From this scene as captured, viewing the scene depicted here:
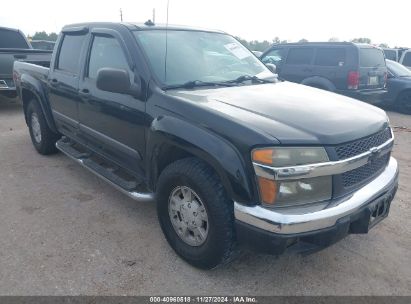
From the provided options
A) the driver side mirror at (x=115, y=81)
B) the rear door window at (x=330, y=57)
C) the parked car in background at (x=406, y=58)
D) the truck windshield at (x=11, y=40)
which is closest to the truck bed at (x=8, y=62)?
the truck windshield at (x=11, y=40)

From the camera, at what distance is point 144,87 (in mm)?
3129

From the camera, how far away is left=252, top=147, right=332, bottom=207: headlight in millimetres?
2309

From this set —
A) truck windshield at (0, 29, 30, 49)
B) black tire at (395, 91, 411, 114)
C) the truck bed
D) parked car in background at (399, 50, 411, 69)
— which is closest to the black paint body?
the truck bed

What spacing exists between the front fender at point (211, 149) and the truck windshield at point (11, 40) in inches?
313

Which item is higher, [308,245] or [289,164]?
[289,164]

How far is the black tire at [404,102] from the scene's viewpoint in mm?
10023

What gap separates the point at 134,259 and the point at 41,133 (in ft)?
10.1

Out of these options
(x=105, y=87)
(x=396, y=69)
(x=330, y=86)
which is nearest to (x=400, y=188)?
(x=105, y=87)

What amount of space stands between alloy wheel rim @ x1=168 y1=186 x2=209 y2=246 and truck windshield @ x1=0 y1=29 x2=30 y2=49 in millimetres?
8189

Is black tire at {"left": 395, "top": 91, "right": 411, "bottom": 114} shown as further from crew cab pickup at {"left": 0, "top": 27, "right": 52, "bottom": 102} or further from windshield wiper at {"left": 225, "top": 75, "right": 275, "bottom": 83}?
crew cab pickup at {"left": 0, "top": 27, "right": 52, "bottom": 102}

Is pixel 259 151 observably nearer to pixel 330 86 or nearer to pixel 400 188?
pixel 400 188

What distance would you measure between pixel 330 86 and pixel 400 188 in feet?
14.5

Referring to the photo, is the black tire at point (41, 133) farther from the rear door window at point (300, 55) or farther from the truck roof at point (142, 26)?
the rear door window at point (300, 55)

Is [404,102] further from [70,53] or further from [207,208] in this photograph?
[207,208]
